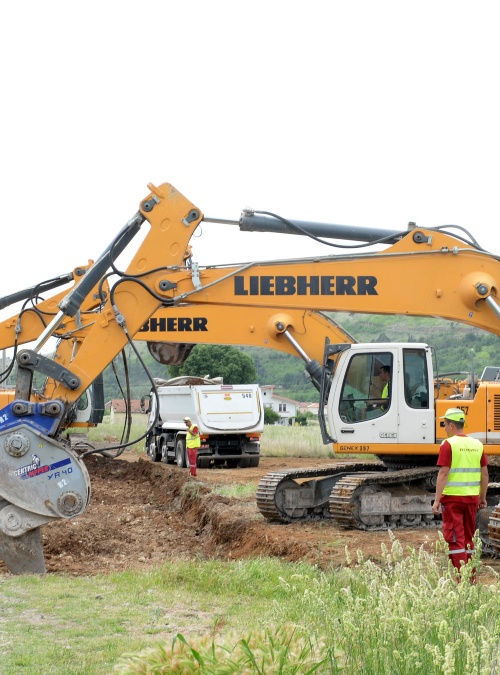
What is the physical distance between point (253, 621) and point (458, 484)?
319 centimetres

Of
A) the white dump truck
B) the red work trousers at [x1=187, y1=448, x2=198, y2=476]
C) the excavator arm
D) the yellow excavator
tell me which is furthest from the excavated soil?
the white dump truck

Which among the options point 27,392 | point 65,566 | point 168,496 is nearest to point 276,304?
point 27,392

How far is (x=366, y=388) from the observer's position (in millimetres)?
14430

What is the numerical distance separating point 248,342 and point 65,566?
19.6 feet

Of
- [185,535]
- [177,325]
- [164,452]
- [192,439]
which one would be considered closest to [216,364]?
[164,452]

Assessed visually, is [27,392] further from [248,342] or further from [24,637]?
[248,342]

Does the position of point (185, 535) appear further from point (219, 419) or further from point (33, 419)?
point (219, 419)

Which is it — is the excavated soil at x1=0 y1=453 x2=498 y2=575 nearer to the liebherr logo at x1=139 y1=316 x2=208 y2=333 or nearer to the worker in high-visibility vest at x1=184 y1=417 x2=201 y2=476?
the worker in high-visibility vest at x1=184 y1=417 x2=201 y2=476

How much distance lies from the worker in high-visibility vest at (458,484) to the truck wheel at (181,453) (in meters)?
19.1

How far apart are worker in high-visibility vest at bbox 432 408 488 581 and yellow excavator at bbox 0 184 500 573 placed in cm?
137

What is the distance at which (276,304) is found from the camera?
12.4 meters

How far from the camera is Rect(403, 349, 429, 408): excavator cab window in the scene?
46.5 ft

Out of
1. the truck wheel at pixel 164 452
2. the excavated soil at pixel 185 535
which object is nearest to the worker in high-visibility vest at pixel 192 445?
the excavated soil at pixel 185 535

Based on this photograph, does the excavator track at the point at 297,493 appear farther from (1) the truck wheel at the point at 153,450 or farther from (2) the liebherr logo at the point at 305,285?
(1) the truck wheel at the point at 153,450
